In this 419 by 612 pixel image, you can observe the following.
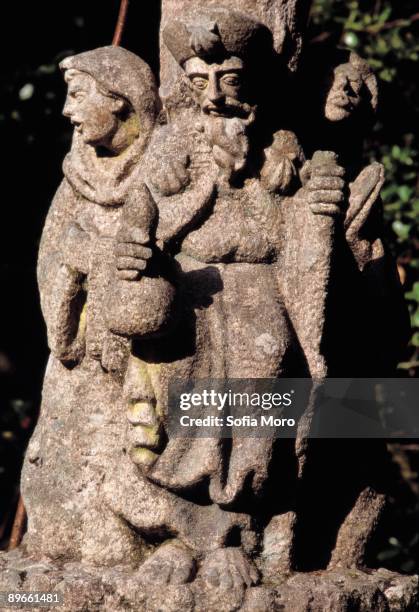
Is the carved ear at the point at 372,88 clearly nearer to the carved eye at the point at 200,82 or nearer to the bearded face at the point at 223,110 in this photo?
the bearded face at the point at 223,110

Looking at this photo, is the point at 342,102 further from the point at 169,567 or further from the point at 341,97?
the point at 169,567

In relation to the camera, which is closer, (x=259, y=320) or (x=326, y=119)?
(x=259, y=320)

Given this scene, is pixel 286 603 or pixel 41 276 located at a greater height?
pixel 41 276

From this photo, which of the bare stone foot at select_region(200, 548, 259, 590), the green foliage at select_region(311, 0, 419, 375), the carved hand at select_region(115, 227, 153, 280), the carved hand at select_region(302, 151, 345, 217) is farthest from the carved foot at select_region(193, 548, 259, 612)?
the green foliage at select_region(311, 0, 419, 375)

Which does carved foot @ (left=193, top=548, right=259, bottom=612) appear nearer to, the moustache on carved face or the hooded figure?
the hooded figure

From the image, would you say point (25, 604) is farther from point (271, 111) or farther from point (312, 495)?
point (271, 111)

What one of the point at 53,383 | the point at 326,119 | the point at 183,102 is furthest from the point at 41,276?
the point at 326,119

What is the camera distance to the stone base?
13.3ft

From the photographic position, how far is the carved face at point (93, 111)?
4418 millimetres

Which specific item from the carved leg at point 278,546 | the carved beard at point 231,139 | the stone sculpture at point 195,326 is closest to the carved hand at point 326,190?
the stone sculpture at point 195,326

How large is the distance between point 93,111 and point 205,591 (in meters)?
1.43

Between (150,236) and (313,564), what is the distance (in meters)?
1.13

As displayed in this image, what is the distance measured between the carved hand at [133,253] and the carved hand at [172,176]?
0.37m

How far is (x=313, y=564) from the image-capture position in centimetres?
441
